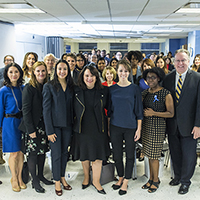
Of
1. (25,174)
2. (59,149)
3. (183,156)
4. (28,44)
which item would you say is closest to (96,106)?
(59,149)

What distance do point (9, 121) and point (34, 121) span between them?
329 millimetres

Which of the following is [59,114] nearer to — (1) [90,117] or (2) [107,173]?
(1) [90,117]

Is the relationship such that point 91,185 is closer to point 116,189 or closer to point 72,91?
point 116,189

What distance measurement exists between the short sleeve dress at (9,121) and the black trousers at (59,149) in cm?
48

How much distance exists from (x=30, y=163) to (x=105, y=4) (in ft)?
12.8

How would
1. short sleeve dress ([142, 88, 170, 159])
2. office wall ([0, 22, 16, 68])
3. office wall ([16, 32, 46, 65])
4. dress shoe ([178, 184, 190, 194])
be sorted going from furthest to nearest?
1. office wall ([16, 32, 46, 65])
2. office wall ([0, 22, 16, 68])
3. dress shoe ([178, 184, 190, 194])
4. short sleeve dress ([142, 88, 170, 159])

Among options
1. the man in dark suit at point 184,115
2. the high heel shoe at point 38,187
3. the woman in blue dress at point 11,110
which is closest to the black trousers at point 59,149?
the high heel shoe at point 38,187

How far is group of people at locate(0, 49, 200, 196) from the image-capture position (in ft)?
8.62

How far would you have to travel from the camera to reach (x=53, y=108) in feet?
8.57

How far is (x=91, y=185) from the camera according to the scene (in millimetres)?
2996

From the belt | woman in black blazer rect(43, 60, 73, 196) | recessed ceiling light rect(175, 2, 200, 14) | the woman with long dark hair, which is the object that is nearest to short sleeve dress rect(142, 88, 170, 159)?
the woman with long dark hair

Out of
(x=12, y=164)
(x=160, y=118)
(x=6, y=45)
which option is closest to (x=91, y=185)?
(x=12, y=164)

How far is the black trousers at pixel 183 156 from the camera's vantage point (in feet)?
9.11

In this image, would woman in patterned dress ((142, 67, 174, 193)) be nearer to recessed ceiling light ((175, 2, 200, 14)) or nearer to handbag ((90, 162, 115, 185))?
handbag ((90, 162, 115, 185))
